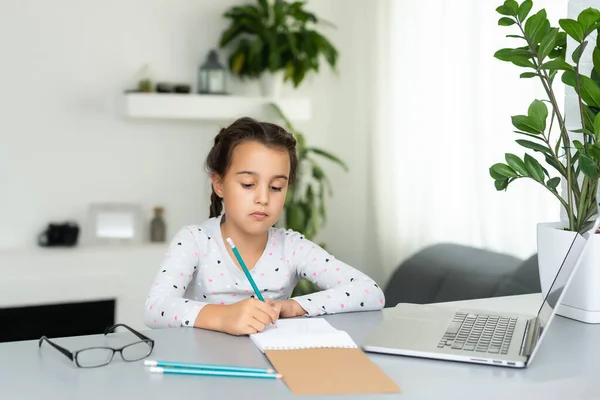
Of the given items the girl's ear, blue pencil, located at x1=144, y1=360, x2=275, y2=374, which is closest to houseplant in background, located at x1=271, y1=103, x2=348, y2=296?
the girl's ear

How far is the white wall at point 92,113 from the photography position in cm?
359

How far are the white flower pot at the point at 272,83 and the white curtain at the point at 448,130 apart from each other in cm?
51

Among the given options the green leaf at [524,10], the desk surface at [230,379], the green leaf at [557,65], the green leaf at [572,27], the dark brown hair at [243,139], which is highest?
the green leaf at [524,10]

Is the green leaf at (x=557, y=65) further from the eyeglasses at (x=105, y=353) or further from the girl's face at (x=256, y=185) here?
the eyeglasses at (x=105, y=353)

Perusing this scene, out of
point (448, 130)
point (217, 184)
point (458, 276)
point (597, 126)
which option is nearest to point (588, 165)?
point (597, 126)

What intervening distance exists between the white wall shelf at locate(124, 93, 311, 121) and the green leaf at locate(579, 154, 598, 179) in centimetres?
239

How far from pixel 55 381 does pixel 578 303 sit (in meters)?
1.02

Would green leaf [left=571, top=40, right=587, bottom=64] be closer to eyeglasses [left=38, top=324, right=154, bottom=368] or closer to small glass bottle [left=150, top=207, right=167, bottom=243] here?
eyeglasses [left=38, top=324, right=154, bottom=368]

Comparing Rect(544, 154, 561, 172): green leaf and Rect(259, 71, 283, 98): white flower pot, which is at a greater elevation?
Rect(259, 71, 283, 98): white flower pot

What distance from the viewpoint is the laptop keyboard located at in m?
1.33

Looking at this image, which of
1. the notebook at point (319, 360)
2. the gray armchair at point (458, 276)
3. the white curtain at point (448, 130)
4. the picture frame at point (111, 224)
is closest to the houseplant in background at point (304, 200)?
the white curtain at point (448, 130)

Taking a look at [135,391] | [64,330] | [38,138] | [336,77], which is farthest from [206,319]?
[336,77]

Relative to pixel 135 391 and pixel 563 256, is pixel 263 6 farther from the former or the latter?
pixel 135 391

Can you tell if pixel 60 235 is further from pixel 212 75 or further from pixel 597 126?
pixel 597 126
